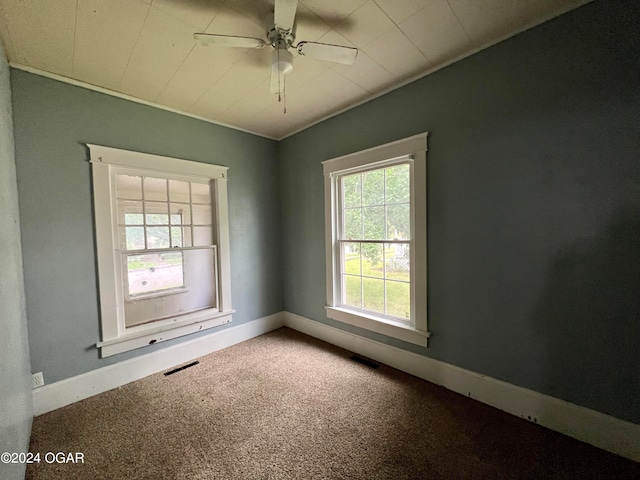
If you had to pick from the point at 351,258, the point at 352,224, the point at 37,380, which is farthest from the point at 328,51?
the point at 37,380

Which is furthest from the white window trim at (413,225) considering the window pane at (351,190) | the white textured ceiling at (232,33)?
the white textured ceiling at (232,33)

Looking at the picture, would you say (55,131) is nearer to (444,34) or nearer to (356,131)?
(356,131)

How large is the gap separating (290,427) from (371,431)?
1.79ft

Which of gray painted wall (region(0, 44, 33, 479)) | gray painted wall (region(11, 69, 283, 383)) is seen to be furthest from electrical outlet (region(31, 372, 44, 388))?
gray painted wall (region(0, 44, 33, 479))

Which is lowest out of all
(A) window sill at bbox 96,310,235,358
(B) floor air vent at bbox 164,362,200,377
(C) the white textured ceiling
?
(B) floor air vent at bbox 164,362,200,377

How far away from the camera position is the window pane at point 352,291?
8.87 feet

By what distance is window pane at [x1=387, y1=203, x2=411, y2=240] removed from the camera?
7.39ft

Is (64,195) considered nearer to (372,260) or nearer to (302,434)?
(302,434)

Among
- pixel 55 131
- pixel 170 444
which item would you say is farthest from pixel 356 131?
pixel 170 444

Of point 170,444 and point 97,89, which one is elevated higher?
point 97,89

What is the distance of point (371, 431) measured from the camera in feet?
5.24

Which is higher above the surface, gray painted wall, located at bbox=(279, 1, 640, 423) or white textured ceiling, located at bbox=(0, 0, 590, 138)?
white textured ceiling, located at bbox=(0, 0, 590, 138)

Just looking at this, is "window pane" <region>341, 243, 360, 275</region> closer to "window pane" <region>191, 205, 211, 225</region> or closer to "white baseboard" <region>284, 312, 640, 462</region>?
"white baseboard" <region>284, 312, 640, 462</region>

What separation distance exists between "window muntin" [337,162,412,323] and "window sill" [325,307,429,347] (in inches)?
3.9
